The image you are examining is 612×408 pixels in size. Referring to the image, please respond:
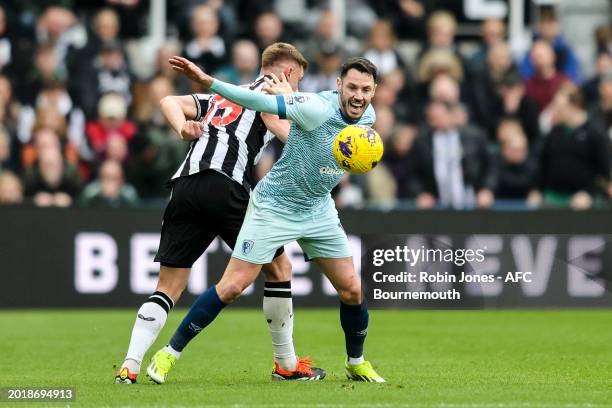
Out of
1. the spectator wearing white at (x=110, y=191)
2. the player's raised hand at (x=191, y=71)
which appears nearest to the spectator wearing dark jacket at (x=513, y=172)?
the spectator wearing white at (x=110, y=191)

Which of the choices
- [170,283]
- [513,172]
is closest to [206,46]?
[513,172]

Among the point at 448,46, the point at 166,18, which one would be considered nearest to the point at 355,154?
the point at 448,46

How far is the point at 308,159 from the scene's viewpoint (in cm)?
856

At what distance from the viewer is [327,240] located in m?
8.75

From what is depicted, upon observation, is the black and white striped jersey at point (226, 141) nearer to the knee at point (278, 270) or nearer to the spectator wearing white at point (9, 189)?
the knee at point (278, 270)

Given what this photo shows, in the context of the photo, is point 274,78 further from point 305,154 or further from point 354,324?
point 354,324

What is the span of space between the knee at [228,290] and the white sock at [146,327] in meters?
0.45

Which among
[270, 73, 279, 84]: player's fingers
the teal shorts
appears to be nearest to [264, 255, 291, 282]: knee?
the teal shorts

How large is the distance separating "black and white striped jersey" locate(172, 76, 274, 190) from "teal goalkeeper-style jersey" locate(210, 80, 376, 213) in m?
0.39

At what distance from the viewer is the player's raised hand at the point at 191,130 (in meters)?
8.50

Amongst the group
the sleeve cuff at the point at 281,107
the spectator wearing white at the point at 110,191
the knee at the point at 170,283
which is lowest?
the spectator wearing white at the point at 110,191

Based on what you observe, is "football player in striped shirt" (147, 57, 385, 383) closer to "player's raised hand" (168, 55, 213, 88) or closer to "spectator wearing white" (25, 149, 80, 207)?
"player's raised hand" (168, 55, 213, 88)

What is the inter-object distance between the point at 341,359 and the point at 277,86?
2858mm

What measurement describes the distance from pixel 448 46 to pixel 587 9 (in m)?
3.44
